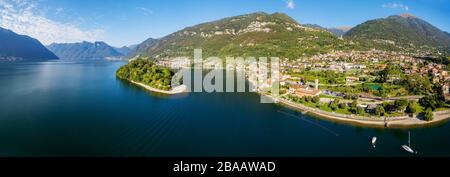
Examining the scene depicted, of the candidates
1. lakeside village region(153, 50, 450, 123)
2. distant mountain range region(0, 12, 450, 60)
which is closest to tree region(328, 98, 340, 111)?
lakeside village region(153, 50, 450, 123)

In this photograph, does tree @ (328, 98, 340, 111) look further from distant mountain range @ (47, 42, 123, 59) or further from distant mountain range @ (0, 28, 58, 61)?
distant mountain range @ (47, 42, 123, 59)

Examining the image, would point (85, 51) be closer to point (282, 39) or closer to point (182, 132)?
point (282, 39)

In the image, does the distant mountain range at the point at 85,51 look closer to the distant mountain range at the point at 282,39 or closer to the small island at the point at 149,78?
A: the distant mountain range at the point at 282,39

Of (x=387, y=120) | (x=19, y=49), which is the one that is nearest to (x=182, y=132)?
(x=387, y=120)

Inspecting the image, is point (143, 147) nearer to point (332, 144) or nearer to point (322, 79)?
point (332, 144)

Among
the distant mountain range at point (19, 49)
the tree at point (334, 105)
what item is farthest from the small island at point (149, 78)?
the distant mountain range at point (19, 49)
